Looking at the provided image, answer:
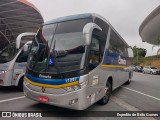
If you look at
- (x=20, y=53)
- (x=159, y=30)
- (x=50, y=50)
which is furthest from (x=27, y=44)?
(x=159, y=30)

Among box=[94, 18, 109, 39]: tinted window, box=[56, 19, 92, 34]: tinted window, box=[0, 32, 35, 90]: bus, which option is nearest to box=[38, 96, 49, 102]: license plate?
box=[56, 19, 92, 34]: tinted window

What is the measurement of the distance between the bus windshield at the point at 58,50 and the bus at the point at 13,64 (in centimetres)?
249

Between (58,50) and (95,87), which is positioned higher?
(58,50)

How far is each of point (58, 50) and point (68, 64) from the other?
1.90ft

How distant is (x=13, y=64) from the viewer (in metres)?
8.44

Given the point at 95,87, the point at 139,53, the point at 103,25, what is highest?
the point at 103,25

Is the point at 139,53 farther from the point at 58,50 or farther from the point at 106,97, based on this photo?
the point at 58,50

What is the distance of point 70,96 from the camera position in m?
4.98

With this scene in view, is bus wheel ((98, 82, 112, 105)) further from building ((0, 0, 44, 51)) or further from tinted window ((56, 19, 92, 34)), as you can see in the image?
building ((0, 0, 44, 51))

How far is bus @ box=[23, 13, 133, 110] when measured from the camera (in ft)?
16.6

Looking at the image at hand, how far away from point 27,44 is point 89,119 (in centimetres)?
496

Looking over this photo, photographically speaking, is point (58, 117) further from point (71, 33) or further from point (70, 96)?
point (71, 33)

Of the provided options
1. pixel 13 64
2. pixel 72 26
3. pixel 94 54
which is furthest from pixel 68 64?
pixel 13 64

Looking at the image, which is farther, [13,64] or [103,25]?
[13,64]
